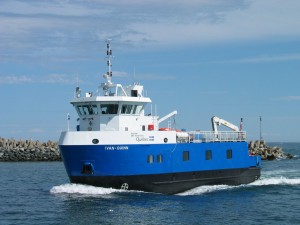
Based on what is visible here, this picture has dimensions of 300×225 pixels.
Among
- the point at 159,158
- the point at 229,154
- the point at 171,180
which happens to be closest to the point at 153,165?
the point at 159,158

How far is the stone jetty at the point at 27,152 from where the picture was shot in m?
65.8

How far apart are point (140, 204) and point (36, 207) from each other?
4981mm

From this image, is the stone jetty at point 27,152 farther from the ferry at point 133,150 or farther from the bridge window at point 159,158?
the bridge window at point 159,158

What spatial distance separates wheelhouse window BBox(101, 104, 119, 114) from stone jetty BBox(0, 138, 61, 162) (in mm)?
40219

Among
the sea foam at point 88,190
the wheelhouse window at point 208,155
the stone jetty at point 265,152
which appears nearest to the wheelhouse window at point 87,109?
the sea foam at point 88,190

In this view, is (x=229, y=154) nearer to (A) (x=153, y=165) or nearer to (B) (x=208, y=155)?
(B) (x=208, y=155)

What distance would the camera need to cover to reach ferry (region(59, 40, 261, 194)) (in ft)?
86.6

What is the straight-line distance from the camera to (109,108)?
27984mm

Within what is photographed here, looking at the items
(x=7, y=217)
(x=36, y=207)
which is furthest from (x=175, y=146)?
(x=7, y=217)

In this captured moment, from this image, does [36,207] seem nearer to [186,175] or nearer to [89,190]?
[89,190]

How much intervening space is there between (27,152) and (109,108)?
4155cm

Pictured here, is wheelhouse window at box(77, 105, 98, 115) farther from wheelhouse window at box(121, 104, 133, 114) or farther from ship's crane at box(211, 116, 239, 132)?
ship's crane at box(211, 116, 239, 132)

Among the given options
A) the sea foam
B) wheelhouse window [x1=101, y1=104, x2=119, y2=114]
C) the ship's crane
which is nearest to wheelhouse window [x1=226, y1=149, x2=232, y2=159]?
the ship's crane

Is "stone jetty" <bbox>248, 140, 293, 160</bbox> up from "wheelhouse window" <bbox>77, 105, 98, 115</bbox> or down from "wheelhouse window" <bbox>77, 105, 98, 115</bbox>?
down
